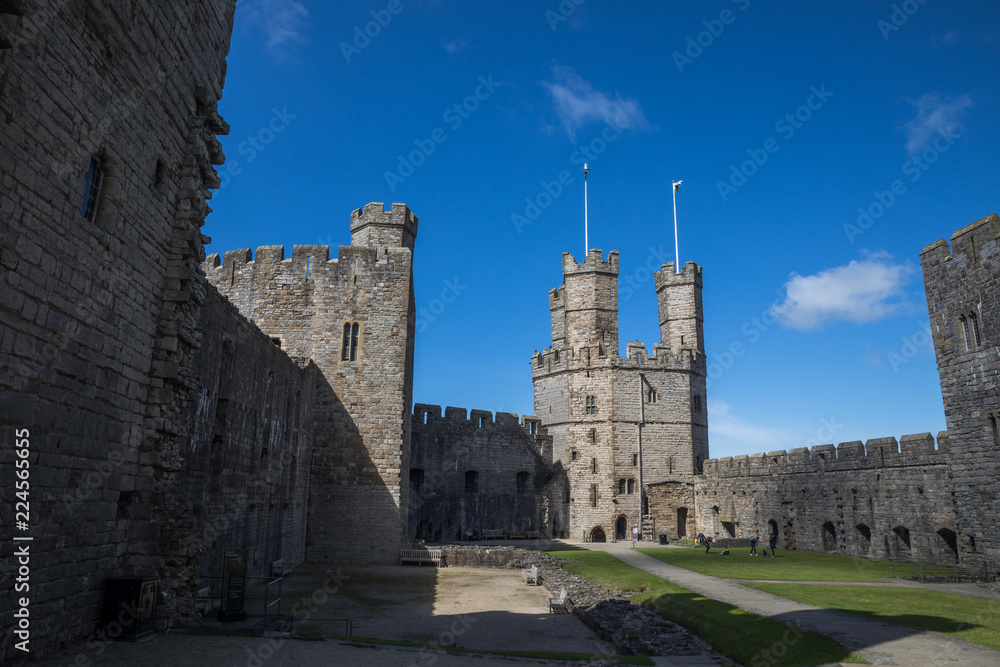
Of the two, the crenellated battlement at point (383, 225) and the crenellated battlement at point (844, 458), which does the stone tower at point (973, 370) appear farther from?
the crenellated battlement at point (383, 225)

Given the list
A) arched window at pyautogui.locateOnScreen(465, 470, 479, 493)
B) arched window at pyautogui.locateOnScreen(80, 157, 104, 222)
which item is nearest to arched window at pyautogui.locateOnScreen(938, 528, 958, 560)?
arched window at pyautogui.locateOnScreen(465, 470, 479, 493)

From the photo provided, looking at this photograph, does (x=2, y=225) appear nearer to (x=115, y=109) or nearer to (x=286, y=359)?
(x=115, y=109)

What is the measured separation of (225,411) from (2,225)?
26.7 ft

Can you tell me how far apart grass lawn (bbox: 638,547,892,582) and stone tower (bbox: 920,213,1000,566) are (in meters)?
2.97

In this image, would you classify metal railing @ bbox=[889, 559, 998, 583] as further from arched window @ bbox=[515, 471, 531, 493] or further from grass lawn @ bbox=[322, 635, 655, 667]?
arched window @ bbox=[515, 471, 531, 493]

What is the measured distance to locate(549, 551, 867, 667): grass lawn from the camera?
9.41m

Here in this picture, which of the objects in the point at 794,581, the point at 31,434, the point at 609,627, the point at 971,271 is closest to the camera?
the point at 31,434

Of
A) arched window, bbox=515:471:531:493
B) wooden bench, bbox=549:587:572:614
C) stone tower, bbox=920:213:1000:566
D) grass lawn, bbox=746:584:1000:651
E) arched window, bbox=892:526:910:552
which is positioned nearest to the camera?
grass lawn, bbox=746:584:1000:651

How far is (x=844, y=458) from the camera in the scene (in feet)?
90.0

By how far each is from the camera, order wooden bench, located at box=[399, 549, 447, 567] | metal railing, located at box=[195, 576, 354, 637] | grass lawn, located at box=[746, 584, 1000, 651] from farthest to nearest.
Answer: wooden bench, located at box=[399, 549, 447, 567] < metal railing, located at box=[195, 576, 354, 637] < grass lawn, located at box=[746, 584, 1000, 651]

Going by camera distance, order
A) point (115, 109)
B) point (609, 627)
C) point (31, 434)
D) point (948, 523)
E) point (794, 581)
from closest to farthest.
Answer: point (31, 434) < point (115, 109) < point (609, 627) < point (794, 581) < point (948, 523)

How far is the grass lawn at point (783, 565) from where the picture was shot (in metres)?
19.4

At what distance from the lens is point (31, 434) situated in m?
6.92

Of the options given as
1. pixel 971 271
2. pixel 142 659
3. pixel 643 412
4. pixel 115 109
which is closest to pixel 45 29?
pixel 115 109
